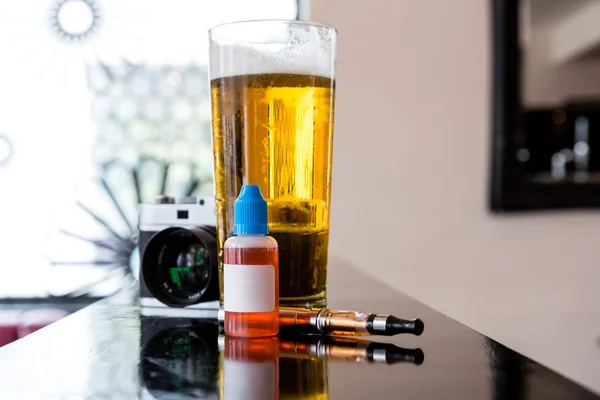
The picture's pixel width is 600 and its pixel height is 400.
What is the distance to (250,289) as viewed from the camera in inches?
19.4

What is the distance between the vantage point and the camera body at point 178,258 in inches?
25.2

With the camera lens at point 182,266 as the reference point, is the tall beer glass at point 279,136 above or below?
above

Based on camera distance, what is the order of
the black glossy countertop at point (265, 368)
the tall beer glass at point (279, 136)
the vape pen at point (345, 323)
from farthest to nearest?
1. the tall beer glass at point (279, 136)
2. the vape pen at point (345, 323)
3. the black glossy countertop at point (265, 368)

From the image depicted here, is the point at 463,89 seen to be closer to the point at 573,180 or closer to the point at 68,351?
the point at 573,180

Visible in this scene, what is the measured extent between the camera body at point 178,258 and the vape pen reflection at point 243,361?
0.10m

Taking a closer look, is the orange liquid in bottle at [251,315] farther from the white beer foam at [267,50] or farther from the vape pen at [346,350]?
the white beer foam at [267,50]

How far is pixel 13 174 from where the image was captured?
5.42 feet

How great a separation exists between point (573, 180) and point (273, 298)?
56.4 inches

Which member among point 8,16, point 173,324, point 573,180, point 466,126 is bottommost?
point 173,324

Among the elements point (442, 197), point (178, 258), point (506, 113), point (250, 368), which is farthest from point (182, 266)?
point (506, 113)

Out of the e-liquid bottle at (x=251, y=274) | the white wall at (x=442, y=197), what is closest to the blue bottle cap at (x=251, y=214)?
the e-liquid bottle at (x=251, y=274)

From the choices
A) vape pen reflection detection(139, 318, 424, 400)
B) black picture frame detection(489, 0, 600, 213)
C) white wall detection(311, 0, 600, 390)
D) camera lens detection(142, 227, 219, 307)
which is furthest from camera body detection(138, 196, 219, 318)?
black picture frame detection(489, 0, 600, 213)

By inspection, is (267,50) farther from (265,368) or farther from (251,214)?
(265,368)

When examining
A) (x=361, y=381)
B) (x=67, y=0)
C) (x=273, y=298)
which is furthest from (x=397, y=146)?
(x=361, y=381)
